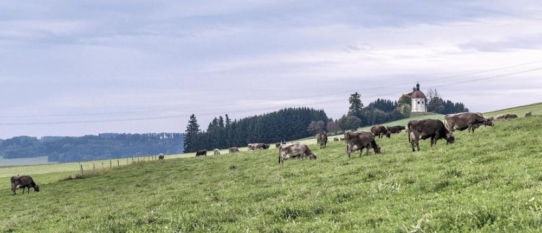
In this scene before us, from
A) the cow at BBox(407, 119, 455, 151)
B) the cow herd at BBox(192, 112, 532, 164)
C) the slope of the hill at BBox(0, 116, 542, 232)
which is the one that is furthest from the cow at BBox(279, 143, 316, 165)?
the slope of the hill at BBox(0, 116, 542, 232)

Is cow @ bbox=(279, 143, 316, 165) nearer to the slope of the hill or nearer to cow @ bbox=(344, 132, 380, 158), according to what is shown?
cow @ bbox=(344, 132, 380, 158)

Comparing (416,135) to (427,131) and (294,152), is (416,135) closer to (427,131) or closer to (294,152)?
(427,131)

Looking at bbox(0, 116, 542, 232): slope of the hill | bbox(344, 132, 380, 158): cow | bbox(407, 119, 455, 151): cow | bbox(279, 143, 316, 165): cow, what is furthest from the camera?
bbox(279, 143, 316, 165): cow

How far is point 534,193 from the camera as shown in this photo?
10000mm

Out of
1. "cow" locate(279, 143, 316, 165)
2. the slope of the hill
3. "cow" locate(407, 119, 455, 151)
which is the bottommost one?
the slope of the hill

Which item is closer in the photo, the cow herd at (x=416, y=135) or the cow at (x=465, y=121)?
the cow herd at (x=416, y=135)

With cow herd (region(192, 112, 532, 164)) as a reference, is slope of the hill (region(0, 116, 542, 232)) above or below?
below

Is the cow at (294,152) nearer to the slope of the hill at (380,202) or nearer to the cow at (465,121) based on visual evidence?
the slope of the hill at (380,202)

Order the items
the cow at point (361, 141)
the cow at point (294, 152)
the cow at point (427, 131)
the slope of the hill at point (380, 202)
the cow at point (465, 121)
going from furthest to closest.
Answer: the cow at point (465, 121) → the cow at point (294, 152) → the cow at point (361, 141) → the cow at point (427, 131) → the slope of the hill at point (380, 202)

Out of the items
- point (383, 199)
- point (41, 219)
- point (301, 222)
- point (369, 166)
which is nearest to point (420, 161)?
point (369, 166)

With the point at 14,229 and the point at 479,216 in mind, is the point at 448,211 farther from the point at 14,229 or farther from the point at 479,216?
the point at 14,229

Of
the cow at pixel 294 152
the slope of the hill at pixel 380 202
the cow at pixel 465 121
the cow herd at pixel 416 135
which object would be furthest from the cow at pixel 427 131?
the cow at pixel 465 121

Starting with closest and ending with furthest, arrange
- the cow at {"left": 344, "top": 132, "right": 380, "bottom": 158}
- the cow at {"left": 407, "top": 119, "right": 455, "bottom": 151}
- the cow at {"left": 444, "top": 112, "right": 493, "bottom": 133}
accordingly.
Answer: the cow at {"left": 407, "top": 119, "right": 455, "bottom": 151}, the cow at {"left": 344, "top": 132, "right": 380, "bottom": 158}, the cow at {"left": 444, "top": 112, "right": 493, "bottom": 133}

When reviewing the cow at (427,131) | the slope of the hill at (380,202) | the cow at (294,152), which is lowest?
the slope of the hill at (380,202)
